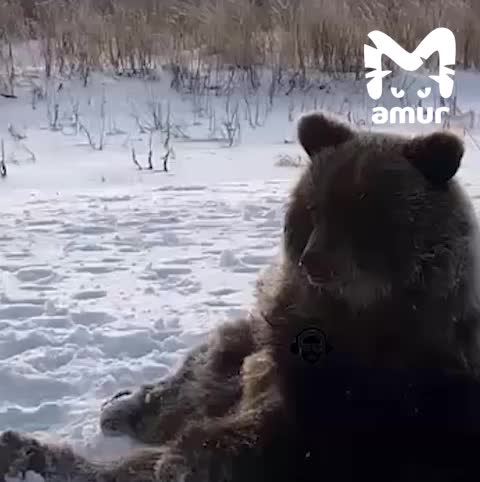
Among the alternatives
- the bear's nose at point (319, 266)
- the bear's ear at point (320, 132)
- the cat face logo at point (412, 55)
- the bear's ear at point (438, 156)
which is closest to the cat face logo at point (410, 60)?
the cat face logo at point (412, 55)

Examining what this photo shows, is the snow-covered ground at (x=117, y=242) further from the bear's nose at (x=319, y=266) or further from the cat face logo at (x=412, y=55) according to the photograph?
the bear's nose at (x=319, y=266)

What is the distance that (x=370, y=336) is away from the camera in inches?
127

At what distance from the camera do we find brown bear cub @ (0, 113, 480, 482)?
3.15 metres

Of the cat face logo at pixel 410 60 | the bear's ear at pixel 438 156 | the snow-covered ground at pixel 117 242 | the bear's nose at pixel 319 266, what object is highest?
the bear's ear at pixel 438 156

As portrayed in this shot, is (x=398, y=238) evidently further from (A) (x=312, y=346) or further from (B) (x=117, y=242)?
(B) (x=117, y=242)

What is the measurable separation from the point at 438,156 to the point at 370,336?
575mm

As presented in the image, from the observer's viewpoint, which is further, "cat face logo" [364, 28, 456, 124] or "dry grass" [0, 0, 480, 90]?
"dry grass" [0, 0, 480, 90]

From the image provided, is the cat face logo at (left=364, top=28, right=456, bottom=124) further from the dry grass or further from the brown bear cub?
the brown bear cub

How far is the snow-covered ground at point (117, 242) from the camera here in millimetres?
4711

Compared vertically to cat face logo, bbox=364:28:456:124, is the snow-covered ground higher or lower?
lower

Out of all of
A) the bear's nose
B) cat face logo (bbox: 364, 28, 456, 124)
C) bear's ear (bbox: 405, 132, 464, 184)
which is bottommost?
cat face logo (bbox: 364, 28, 456, 124)

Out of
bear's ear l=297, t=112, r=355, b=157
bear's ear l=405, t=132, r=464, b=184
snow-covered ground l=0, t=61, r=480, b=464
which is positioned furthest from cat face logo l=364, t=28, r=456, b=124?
bear's ear l=405, t=132, r=464, b=184

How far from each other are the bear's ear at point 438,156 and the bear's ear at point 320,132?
1.05 feet

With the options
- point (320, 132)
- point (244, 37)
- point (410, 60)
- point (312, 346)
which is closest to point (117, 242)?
point (320, 132)
